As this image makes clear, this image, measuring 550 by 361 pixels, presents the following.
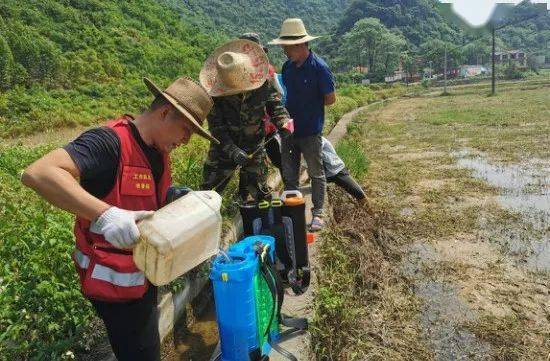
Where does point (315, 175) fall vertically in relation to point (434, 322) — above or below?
above

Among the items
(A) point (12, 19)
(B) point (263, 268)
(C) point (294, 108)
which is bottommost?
(B) point (263, 268)

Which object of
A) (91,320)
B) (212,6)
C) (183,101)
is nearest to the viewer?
(183,101)

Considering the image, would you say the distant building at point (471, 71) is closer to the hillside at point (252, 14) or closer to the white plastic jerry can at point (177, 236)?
the hillside at point (252, 14)

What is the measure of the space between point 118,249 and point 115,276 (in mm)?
113

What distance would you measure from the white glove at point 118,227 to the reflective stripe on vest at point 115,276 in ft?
0.90

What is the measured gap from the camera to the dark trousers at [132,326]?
76.2 inches

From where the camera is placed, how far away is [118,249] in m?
1.82

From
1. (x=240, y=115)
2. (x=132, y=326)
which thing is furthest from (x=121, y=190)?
(x=240, y=115)

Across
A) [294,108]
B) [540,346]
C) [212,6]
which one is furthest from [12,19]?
[212,6]

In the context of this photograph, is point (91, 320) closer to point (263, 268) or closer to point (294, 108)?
point (263, 268)

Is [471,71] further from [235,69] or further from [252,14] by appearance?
[235,69]

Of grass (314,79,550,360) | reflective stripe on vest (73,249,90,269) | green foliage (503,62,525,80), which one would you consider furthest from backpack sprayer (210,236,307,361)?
green foliage (503,62,525,80)

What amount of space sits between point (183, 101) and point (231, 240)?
8.32 feet

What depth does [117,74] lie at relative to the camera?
36000 mm
